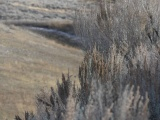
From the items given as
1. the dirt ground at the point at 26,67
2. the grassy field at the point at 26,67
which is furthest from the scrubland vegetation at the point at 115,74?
the grassy field at the point at 26,67

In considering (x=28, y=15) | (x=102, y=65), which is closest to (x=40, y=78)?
(x=102, y=65)

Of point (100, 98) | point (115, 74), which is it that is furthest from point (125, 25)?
point (100, 98)

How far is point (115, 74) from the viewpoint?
6.57 metres

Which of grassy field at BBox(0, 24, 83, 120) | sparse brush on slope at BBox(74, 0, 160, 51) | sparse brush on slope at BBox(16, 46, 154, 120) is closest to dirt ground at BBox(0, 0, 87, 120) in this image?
grassy field at BBox(0, 24, 83, 120)

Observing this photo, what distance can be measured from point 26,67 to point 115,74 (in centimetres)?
815

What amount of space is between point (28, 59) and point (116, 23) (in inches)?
190

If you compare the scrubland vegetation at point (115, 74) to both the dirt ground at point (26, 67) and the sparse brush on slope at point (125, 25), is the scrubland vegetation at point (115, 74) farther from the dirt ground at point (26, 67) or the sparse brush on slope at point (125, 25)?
the dirt ground at point (26, 67)

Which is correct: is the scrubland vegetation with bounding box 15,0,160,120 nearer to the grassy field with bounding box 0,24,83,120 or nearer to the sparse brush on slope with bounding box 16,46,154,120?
the sparse brush on slope with bounding box 16,46,154,120

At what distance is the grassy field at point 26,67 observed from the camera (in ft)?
36.9

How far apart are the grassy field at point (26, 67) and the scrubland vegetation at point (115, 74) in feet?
5.37

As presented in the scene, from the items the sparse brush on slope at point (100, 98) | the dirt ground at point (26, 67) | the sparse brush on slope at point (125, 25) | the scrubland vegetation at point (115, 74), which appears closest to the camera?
the sparse brush on slope at point (100, 98)

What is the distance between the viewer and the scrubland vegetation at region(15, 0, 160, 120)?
472 centimetres

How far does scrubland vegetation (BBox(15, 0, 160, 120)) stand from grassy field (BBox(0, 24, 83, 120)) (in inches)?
64.4

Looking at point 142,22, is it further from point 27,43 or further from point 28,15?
point 28,15
